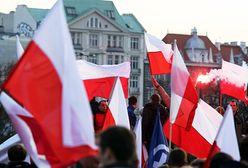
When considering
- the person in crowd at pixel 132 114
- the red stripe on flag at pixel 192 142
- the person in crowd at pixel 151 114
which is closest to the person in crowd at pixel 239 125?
the person in crowd at pixel 151 114

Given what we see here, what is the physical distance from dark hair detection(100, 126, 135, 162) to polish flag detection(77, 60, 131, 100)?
7.92 meters

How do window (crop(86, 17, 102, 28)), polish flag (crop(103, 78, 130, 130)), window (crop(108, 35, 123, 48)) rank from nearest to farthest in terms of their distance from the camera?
polish flag (crop(103, 78, 130, 130)), window (crop(86, 17, 102, 28)), window (crop(108, 35, 123, 48))

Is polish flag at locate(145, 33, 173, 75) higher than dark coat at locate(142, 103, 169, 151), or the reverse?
polish flag at locate(145, 33, 173, 75)

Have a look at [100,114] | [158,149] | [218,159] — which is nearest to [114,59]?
[100,114]

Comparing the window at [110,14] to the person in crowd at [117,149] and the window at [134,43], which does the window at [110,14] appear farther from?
the person in crowd at [117,149]

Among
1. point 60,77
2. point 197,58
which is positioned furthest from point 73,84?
point 197,58

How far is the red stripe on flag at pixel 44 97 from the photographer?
683 centimetres

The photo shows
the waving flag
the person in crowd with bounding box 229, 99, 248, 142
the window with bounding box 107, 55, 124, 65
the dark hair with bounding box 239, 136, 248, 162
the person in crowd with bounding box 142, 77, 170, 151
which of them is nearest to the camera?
the dark hair with bounding box 239, 136, 248, 162

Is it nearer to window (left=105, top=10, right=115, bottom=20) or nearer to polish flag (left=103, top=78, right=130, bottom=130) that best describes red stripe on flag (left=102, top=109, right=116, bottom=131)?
polish flag (left=103, top=78, right=130, bottom=130)

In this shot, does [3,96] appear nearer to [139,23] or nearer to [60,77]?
[60,77]

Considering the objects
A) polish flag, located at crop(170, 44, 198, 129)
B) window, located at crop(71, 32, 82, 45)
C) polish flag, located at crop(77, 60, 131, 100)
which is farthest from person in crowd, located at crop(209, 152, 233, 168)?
window, located at crop(71, 32, 82, 45)

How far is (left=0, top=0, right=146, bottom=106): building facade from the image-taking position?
89.1 m

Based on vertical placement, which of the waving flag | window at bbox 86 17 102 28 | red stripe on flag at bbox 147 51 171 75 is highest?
window at bbox 86 17 102 28

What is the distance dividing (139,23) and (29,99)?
89.5m
